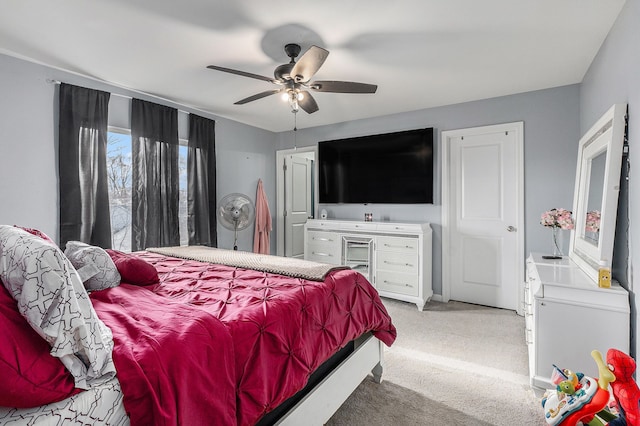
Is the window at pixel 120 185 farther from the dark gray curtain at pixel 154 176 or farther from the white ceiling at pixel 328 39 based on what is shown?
the white ceiling at pixel 328 39

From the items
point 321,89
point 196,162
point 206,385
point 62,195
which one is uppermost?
point 321,89

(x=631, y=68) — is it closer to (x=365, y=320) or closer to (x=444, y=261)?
(x=365, y=320)

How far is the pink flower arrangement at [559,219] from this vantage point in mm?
2461

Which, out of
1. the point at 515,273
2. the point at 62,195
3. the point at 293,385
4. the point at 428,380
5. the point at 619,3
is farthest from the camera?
the point at 515,273

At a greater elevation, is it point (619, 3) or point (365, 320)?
point (619, 3)

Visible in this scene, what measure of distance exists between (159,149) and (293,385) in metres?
3.10

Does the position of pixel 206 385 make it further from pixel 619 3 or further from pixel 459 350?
pixel 619 3

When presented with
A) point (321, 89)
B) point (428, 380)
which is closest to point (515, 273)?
point (428, 380)

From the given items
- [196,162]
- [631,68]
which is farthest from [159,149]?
[631,68]

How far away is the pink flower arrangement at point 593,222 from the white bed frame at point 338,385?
1.61 metres

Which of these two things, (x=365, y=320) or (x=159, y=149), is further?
(x=159, y=149)

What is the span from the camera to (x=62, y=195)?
2.73 metres

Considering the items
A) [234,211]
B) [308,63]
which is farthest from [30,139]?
[308,63]

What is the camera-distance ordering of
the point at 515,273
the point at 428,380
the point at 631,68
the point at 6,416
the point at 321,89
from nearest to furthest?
the point at 6,416, the point at 631,68, the point at 428,380, the point at 321,89, the point at 515,273
